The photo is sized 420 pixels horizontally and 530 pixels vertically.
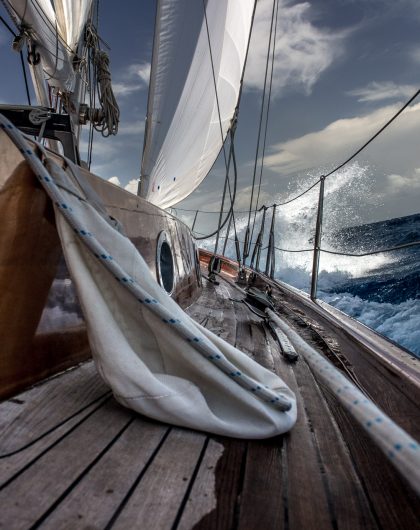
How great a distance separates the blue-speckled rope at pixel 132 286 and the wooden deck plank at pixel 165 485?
0.18 meters

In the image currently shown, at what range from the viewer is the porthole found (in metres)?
2.26

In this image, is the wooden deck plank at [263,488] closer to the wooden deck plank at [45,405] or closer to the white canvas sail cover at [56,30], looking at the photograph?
the wooden deck plank at [45,405]

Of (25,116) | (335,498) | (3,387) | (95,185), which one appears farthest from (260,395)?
(25,116)

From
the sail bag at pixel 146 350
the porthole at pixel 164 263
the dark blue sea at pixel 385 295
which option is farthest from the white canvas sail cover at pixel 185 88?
the sail bag at pixel 146 350

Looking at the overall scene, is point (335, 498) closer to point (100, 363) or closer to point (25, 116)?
point (100, 363)

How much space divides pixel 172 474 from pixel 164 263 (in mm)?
1704

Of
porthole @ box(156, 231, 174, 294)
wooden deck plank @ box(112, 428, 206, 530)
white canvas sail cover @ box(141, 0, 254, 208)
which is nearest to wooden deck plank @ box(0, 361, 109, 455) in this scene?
wooden deck plank @ box(112, 428, 206, 530)

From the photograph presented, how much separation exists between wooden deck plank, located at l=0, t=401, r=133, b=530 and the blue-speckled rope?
0.27 meters

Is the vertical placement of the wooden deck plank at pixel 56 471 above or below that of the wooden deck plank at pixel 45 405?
below

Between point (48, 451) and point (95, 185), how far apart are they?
971 mm

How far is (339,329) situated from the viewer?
2.31m

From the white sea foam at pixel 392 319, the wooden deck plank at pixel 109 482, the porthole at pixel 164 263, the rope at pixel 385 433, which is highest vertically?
the porthole at pixel 164 263

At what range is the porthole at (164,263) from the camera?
2257 mm

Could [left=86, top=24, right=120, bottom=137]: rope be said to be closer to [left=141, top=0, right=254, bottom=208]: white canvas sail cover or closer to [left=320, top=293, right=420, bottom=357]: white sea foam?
[left=141, top=0, right=254, bottom=208]: white canvas sail cover
